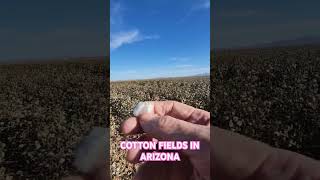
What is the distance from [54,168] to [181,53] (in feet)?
5.31

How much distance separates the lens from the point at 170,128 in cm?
596

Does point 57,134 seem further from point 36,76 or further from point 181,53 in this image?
point 181,53

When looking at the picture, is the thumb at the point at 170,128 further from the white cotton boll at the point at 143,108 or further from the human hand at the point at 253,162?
the human hand at the point at 253,162

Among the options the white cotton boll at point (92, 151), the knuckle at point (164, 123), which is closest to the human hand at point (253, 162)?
the knuckle at point (164, 123)

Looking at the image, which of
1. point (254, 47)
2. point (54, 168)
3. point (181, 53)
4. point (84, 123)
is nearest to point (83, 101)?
point (84, 123)

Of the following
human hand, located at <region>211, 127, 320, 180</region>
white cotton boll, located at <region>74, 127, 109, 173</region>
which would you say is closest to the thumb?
human hand, located at <region>211, 127, 320, 180</region>

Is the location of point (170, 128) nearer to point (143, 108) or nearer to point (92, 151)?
point (143, 108)

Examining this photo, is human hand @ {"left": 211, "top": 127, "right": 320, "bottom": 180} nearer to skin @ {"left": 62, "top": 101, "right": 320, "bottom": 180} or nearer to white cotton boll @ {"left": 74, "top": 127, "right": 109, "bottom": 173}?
skin @ {"left": 62, "top": 101, "right": 320, "bottom": 180}

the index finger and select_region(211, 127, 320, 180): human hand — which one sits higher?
the index finger

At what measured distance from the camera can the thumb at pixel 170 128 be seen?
5934 millimetres

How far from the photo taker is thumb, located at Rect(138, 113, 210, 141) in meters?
5.93

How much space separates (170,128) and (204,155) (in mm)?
396

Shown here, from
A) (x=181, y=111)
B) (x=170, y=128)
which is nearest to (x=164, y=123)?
(x=170, y=128)

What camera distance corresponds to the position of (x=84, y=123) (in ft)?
20.5
